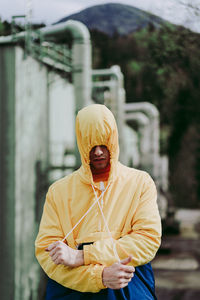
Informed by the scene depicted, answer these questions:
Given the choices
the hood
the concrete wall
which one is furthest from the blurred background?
the hood

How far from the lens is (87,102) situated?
19.4 ft

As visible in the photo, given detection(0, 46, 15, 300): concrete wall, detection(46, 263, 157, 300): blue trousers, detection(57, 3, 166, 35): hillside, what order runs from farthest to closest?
detection(57, 3, 166, 35): hillside → detection(0, 46, 15, 300): concrete wall → detection(46, 263, 157, 300): blue trousers

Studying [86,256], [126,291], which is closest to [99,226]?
[86,256]

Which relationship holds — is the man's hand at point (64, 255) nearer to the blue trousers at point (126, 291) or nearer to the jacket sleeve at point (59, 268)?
the jacket sleeve at point (59, 268)

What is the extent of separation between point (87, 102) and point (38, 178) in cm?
122

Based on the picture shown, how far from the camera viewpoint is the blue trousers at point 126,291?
5.46 ft

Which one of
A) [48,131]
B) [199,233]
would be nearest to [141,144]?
[199,233]

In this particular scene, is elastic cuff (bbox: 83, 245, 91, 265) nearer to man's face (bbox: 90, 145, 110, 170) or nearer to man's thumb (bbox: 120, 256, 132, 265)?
man's thumb (bbox: 120, 256, 132, 265)

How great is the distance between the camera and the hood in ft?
5.64

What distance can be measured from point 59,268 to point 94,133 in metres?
0.54

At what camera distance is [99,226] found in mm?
1708

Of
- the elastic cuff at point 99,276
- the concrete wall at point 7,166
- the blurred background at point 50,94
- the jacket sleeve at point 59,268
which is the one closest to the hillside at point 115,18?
the blurred background at point 50,94

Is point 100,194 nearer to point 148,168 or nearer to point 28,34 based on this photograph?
point 28,34

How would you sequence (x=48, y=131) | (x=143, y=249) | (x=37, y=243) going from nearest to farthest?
(x=143, y=249) < (x=37, y=243) < (x=48, y=131)
